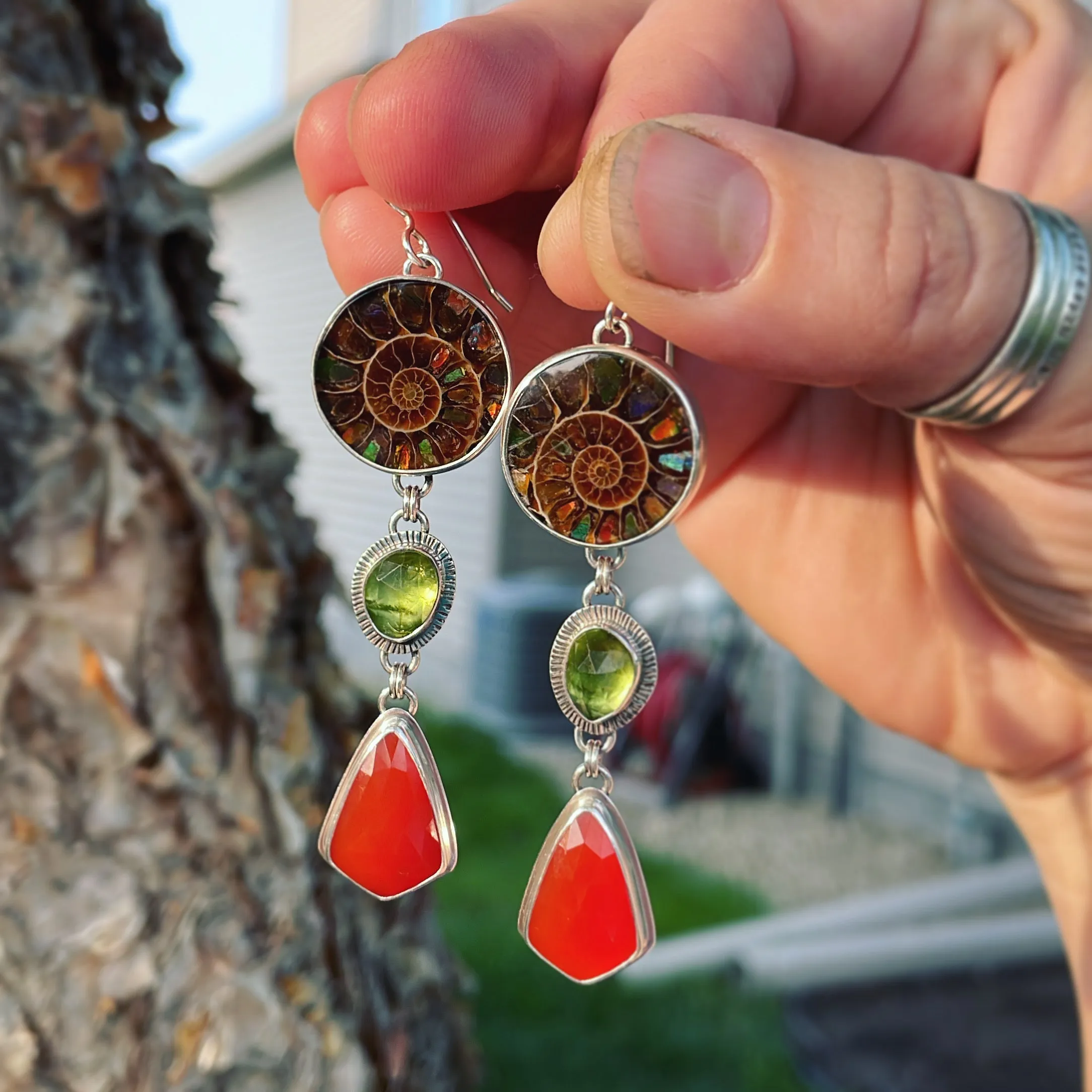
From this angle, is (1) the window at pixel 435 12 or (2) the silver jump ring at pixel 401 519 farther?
(1) the window at pixel 435 12

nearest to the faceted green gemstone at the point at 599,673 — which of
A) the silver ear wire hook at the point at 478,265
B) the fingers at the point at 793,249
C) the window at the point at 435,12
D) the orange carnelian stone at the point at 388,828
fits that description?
the orange carnelian stone at the point at 388,828

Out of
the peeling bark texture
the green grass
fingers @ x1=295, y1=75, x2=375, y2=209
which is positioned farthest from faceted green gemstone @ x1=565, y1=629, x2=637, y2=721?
the green grass

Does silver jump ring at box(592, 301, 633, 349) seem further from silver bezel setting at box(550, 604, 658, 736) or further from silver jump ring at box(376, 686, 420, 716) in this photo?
silver jump ring at box(376, 686, 420, 716)

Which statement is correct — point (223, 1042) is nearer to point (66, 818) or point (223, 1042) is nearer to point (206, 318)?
point (66, 818)

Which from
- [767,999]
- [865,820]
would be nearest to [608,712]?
[767,999]

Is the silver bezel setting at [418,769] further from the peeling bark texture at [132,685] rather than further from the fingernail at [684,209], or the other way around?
the fingernail at [684,209]

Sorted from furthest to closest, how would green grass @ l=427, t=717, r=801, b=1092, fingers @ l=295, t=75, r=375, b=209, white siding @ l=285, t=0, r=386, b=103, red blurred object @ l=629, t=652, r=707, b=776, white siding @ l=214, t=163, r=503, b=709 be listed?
white siding @ l=214, t=163, r=503, b=709 → white siding @ l=285, t=0, r=386, b=103 → red blurred object @ l=629, t=652, r=707, b=776 → green grass @ l=427, t=717, r=801, b=1092 → fingers @ l=295, t=75, r=375, b=209
